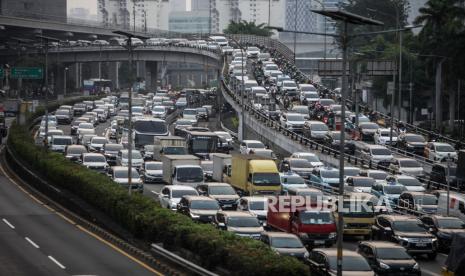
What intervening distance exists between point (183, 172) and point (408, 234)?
736 inches

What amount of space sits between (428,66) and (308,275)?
83.5 m

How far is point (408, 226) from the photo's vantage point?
37.7m

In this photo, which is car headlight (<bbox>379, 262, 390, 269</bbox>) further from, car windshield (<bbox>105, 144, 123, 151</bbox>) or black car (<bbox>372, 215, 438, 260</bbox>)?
car windshield (<bbox>105, 144, 123, 151</bbox>)

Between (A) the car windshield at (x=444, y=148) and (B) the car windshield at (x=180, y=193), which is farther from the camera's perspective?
(A) the car windshield at (x=444, y=148)

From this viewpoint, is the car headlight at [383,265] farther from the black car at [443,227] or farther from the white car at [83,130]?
the white car at [83,130]

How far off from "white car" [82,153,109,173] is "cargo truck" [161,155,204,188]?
495 centimetres

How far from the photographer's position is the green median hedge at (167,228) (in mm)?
25719

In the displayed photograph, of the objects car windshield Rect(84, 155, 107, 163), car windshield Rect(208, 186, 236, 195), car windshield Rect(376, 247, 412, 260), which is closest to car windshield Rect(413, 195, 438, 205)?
car windshield Rect(208, 186, 236, 195)

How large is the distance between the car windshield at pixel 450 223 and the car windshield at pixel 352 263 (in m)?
10.5

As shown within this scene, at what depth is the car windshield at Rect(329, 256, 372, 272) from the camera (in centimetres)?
2925

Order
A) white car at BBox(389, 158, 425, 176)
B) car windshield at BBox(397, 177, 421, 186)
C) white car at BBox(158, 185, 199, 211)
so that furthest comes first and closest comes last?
1. white car at BBox(389, 158, 425, 176)
2. car windshield at BBox(397, 177, 421, 186)
3. white car at BBox(158, 185, 199, 211)

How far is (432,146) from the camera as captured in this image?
68562 millimetres

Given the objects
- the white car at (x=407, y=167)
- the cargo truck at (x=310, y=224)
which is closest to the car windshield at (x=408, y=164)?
the white car at (x=407, y=167)

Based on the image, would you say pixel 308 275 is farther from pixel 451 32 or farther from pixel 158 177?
pixel 451 32
